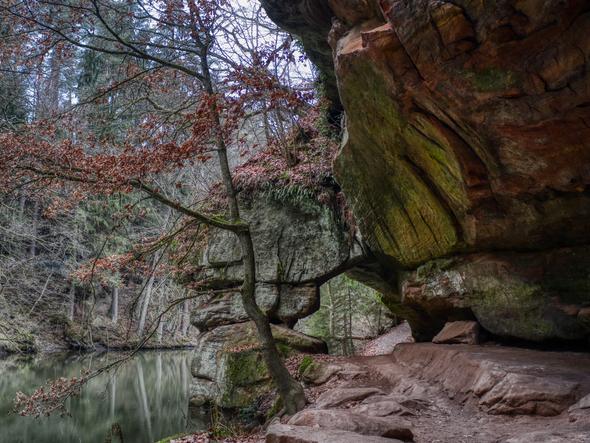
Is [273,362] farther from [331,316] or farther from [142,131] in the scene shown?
[331,316]

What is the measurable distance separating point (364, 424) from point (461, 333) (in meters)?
3.82

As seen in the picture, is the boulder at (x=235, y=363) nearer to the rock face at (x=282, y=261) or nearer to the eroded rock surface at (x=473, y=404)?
the rock face at (x=282, y=261)

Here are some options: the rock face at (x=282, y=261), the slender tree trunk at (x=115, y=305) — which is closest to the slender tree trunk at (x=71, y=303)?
the slender tree trunk at (x=115, y=305)

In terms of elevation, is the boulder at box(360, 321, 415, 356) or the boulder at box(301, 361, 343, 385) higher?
the boulder at box(301, 361, 343, 385)

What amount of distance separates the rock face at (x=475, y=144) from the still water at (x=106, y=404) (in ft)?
19.4

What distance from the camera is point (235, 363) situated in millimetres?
9641

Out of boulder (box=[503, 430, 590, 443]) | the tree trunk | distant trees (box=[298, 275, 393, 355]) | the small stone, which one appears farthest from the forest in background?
boulder (box=[503, 430, 590, 443])

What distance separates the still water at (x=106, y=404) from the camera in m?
11.1

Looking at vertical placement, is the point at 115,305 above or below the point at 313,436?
above

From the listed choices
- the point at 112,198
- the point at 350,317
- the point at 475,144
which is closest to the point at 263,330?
the point at 475,144

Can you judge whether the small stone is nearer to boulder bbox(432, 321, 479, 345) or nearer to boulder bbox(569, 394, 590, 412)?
boulder bbox(432, 321, 479, 345)

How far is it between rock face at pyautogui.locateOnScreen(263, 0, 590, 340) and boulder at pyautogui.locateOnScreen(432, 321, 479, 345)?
0.65ft

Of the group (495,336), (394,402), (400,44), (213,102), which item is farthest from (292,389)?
(400,44)

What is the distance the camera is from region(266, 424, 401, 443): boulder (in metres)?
3.61
